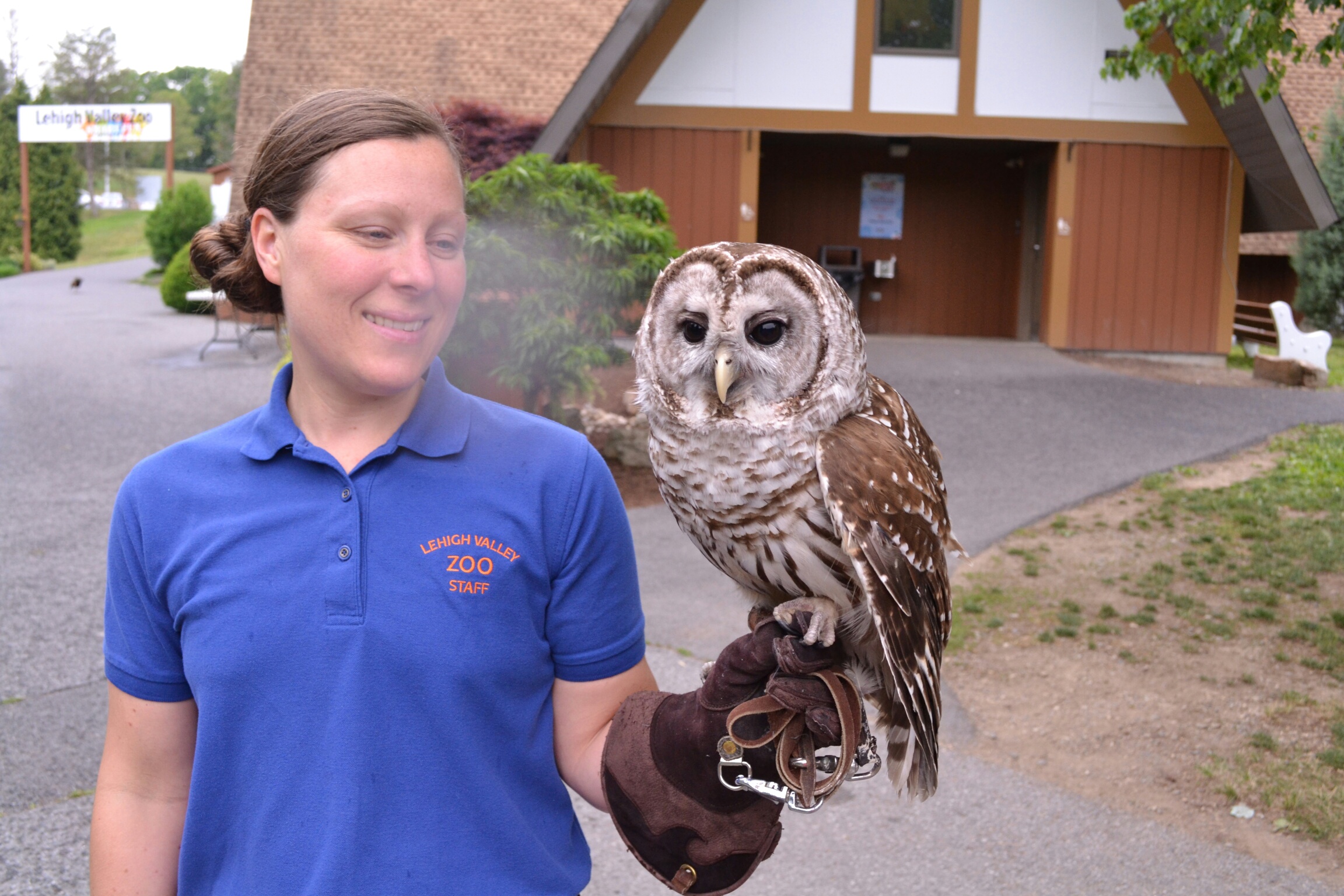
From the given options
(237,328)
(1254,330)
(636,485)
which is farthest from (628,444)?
(1254,330)

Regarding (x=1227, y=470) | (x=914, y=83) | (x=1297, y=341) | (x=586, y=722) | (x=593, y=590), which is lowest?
(x=1227, y=470)

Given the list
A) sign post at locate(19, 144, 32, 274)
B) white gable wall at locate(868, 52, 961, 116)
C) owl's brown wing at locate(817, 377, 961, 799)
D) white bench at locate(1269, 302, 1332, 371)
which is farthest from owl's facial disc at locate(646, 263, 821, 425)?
sign post at locate(19, 144, 32, 274)

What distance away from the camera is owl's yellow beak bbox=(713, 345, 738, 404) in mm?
2201

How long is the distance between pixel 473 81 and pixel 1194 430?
46.9ft

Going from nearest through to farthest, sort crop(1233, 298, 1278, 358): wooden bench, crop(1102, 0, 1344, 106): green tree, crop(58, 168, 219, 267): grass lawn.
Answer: crop(1102, 0, 1344, 106): green tree → crop(1233, 298, 1278, 358): wooden bench → crop(58, 168, 219, 267): grass lawn

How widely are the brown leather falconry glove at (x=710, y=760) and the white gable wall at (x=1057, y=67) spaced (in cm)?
Answer: 1434

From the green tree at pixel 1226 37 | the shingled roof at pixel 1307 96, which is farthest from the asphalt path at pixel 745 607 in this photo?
the shingled roof at pixel 1307 96

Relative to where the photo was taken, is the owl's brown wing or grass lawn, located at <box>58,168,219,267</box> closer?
the owl's brown wing

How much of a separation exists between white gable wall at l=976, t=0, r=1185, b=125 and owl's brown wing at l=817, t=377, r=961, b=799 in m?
13.8

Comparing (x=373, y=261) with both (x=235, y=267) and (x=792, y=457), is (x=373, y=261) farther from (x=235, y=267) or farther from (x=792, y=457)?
(x=792, y=457)

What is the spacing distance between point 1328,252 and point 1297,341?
5509 millimetres

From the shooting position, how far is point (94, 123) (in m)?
32.4

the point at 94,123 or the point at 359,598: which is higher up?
the point at 94,123

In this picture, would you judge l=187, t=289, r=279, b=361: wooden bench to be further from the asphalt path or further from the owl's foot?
the owl's foot
